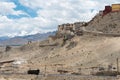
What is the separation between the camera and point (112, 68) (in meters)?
95.8

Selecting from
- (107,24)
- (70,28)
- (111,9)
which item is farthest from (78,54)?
(70,28)

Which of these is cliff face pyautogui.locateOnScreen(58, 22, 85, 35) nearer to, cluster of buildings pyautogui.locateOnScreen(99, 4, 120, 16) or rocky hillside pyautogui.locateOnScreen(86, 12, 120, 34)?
rocky hillside pyautogui.locateOnScreen(86, 12, 120, 34)

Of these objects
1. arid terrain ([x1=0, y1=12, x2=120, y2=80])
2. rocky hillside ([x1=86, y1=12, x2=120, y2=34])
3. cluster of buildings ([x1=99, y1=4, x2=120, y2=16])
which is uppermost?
cluster of buildings ([x1=99, y1=4, x2=120, y2=16])

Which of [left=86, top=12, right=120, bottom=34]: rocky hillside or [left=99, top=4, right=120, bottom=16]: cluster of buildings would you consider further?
[left=99, top=4, right=120, bottom=16]: cluster of buildings

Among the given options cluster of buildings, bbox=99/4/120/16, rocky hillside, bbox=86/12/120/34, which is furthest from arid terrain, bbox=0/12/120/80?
cluster of buildings, bbox=99/4/120/16

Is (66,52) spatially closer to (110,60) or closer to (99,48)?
(99,48)

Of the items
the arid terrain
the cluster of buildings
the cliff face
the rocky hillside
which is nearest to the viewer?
the arid terrain

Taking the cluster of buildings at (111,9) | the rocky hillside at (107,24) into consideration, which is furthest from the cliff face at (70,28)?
the cluster of buildings at (111,9)

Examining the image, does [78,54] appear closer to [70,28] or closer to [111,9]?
[111,9]

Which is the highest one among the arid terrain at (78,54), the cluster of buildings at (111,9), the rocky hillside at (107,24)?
the cluster of buildings at (111,9)

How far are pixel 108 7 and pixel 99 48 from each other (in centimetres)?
3542

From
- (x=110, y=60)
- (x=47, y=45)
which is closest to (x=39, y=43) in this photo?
(x=47, y=45)

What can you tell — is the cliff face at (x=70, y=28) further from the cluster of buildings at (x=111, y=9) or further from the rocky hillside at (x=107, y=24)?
the cluster of buildings at (x=111, y=9)

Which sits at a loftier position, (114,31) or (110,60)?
(114,31)
